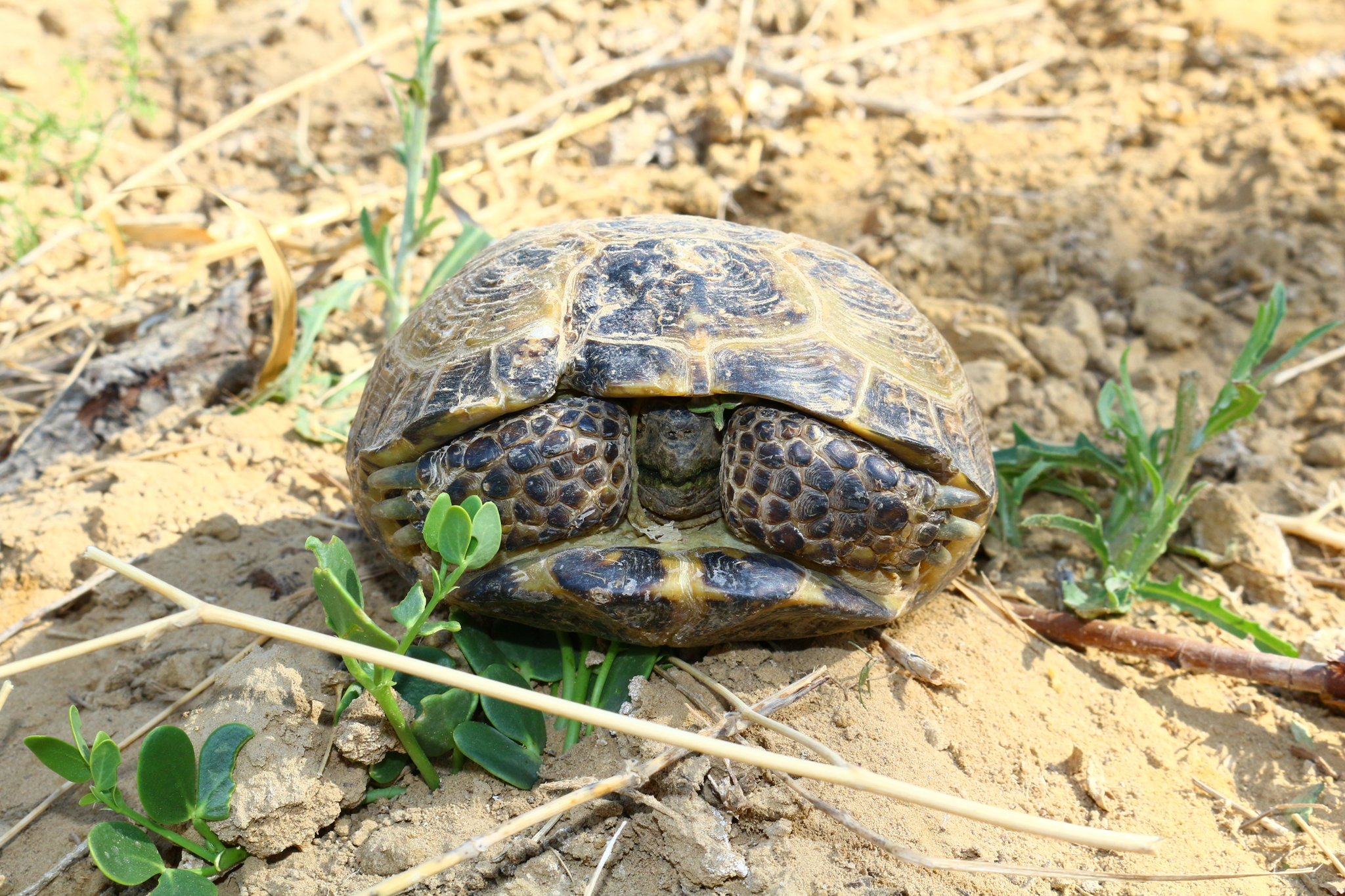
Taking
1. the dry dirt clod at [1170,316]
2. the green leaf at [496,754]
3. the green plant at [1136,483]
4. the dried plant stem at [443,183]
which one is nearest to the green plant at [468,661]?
the green leaf at [496,754]

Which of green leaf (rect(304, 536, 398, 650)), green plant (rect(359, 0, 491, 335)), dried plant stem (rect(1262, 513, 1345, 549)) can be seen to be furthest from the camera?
green plant (rect(359, 0, 491, 335))

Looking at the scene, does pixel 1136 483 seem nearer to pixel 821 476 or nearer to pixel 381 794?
pixel 821 476

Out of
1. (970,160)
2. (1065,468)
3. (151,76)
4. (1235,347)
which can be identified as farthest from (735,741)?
(151,76)

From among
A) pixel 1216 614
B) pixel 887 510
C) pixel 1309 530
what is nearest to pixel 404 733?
pixel 887 510

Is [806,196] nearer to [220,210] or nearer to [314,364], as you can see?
[314,364]

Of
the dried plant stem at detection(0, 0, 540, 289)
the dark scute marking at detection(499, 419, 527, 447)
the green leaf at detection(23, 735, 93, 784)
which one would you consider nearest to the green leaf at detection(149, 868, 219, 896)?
the green leaf at detection(23, 735, 93, 784)

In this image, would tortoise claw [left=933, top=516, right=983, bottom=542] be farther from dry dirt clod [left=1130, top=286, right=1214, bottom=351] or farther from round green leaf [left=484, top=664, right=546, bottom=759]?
dry dirt clod [left=1130, top=286, right=1214, bottom=351]

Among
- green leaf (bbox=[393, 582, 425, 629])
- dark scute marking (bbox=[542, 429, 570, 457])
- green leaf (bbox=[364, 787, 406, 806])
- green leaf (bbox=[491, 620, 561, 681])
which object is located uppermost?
dark scute marking (bbox=[542, 429, 570, 457])

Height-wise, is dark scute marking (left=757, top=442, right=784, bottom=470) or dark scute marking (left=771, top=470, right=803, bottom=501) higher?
dark scute marking (left=757, top=442, right=784, bottom=470)
